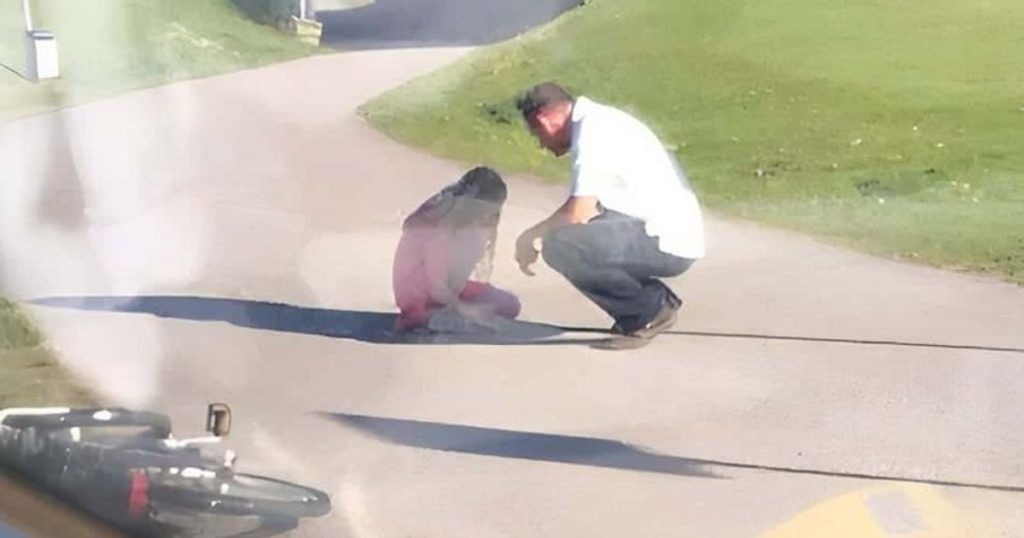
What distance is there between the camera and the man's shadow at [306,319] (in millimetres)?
1364

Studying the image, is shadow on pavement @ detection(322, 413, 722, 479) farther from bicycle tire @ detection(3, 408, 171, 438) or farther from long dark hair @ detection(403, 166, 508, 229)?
bicycle tire @ detection(3, 408, 171, 438)

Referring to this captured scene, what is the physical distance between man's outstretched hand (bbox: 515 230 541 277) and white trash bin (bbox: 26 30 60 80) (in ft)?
1.86

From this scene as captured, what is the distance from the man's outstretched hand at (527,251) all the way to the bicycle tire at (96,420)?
500 millimetres

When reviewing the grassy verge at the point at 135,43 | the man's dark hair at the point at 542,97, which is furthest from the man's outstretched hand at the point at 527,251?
the grassy verge at the point at 135,43

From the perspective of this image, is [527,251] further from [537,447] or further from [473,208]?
[537,447]

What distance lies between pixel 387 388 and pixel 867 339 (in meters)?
0.49

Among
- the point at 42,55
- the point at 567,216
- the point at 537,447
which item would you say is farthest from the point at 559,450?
the point at 42,55

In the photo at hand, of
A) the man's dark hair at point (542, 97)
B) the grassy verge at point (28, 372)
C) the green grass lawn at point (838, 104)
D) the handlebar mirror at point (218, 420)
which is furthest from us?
the grassy verge at point (28, 372)

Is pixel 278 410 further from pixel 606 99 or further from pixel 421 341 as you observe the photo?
pixel 606 99

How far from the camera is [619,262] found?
132 centimetres

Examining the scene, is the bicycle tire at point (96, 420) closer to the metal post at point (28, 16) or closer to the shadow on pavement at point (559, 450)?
the shadow on pavement at point (559, 450)

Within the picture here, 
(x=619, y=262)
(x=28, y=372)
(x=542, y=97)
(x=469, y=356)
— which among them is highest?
(x=542, y=97)

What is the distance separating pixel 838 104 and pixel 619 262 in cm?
26

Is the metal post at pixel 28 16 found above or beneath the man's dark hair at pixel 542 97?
above
